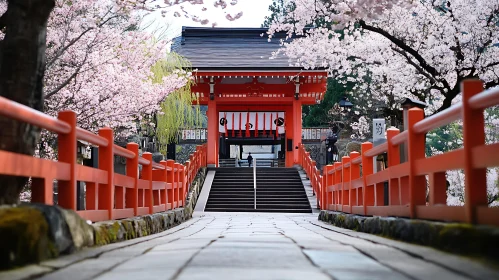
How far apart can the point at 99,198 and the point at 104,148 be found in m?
0.57

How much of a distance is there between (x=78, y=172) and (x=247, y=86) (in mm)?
21770

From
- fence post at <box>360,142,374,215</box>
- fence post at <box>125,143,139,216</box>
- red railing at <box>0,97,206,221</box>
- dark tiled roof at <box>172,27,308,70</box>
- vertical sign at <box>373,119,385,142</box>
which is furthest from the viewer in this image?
dark tiled roof at <box>172,27,308,70</box>

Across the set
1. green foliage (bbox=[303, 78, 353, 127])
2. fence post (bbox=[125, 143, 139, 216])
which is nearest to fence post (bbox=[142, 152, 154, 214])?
fence post (bbox=[125, 143, 139, 216])

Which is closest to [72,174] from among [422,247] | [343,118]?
[422,247]

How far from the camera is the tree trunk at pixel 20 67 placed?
17.0ft

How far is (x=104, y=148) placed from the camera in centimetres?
689

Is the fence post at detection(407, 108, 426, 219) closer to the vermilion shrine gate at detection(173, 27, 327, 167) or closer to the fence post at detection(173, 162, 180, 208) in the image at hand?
the fence post at detection(173, 162, 180, 208)

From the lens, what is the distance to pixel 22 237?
12.1ft

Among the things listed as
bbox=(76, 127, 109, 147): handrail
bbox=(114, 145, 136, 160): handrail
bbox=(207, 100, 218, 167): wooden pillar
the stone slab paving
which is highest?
bbox=(207, 100, 218, 167): wooden pillar

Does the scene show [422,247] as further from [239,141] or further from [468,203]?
[239,141]

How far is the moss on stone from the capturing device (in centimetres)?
358

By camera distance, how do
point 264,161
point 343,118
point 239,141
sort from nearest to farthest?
1. point 343,118
2. point 239,141
3. point 264,161

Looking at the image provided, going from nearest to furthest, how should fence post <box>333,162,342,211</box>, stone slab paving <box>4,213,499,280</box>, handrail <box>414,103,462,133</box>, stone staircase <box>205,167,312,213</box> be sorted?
stone slab paving <box>4,213,499,280</box> < handrail <box>414,103,462,133</box> < fence post <box>333,162,342,211</box> < stone staircase <box>205,167,312,213</box>

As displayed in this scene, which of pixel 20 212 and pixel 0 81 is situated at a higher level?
pixel 0 81
